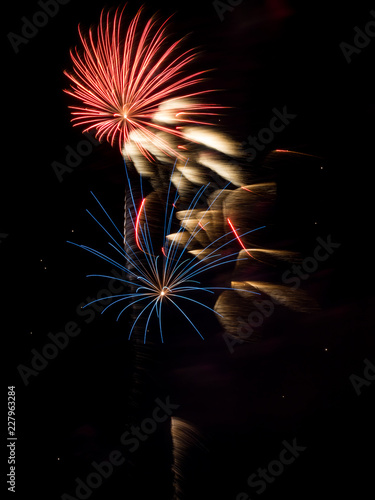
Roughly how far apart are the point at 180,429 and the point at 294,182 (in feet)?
4.46

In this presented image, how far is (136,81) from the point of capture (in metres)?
1.66

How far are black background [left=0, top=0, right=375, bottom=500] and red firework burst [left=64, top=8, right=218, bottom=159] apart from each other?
0.12 m

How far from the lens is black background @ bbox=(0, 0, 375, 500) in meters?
1.68

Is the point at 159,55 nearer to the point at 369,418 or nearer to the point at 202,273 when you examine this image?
the point at 202,273

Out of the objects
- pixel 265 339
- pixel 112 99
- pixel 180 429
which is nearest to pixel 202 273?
pixel 265 339

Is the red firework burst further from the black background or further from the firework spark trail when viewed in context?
the firework spark trail

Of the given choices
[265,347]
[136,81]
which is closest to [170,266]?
[265,347]

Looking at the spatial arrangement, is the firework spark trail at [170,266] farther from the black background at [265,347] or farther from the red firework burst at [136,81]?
the red firework burst at [136,81]

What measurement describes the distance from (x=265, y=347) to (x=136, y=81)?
1426 millimetres

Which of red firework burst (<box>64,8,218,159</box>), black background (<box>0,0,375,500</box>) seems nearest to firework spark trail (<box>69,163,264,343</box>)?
black background (<box>0,0,375,500</box>)

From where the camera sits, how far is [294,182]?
67.6 inches

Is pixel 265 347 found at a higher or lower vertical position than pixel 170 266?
lower

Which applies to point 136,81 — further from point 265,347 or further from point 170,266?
point 265,347

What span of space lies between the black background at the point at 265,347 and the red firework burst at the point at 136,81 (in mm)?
118
